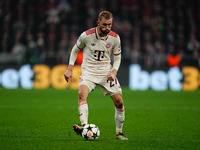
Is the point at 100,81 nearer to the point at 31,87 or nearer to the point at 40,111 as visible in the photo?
the point at 40,111

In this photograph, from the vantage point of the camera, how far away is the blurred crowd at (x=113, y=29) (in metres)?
19.8

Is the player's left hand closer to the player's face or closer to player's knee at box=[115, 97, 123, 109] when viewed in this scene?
player's knee at box=[115, 97, 123, 109]

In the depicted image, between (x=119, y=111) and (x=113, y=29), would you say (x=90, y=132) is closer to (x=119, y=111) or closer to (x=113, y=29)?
(x=119, y=111)

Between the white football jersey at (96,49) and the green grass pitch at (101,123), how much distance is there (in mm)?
1131

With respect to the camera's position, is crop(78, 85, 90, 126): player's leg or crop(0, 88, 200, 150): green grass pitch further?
crop(78, 85, 90, 126): player's leg

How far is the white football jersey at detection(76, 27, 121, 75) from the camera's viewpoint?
22.8ft

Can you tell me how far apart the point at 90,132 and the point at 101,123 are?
9.21ft

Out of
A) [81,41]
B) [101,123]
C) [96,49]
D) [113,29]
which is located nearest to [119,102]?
[96,49]

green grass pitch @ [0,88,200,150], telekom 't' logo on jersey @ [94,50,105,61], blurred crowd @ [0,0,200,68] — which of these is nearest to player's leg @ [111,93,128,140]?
green grass pitch @ [0,88,200,150]

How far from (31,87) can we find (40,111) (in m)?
8.21

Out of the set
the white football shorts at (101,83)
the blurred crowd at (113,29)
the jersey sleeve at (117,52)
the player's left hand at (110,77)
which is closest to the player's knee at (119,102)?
the white football shorts at (101,83)

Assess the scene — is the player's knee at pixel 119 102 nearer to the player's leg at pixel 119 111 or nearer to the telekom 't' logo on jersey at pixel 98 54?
the player's leg at pixel 119 111

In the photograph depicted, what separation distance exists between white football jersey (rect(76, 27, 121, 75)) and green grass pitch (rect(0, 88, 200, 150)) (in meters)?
1.13

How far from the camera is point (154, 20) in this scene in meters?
22.6
